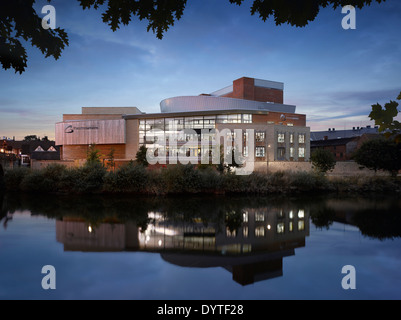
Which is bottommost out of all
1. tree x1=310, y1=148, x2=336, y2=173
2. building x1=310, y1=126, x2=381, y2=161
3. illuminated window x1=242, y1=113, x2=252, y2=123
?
tree x1=310, y1=148, x2=336, y2=173

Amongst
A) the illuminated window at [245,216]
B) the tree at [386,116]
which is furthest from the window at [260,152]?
the tree at [386,116]

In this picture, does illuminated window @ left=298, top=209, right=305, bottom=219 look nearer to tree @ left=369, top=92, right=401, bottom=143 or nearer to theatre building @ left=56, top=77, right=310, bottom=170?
tree @ left=369, top=92, right=401, bottom=143

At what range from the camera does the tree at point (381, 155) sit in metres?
29.0

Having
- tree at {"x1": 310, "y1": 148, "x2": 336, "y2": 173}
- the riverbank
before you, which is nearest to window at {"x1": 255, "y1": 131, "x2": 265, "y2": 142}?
tree at {"x1": 310, "y1": 148, "x2": 336, "y2": 173}

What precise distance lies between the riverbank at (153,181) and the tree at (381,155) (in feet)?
51.9

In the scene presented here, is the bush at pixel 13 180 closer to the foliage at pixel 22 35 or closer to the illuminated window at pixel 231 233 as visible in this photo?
the illuminated window at pixel 231 233

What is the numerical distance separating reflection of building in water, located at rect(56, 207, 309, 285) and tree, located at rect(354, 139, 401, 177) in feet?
87.9

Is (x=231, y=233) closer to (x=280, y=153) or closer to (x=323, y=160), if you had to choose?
(x=323, y=160)

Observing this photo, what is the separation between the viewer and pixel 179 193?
50.7ft

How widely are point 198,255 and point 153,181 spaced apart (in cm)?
1096

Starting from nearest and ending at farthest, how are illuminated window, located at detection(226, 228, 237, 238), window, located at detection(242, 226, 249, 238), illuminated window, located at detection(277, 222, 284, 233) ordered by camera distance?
illuminated window, located at detection(226, 228, 237, 238), window, located at detection(242, 226, 249, 238), illuminated window, located at detection(277, 222, 284, 233)

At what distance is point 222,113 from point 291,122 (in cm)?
1533

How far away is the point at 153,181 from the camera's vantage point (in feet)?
51.5

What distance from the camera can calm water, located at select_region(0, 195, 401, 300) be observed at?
3.62 meters
